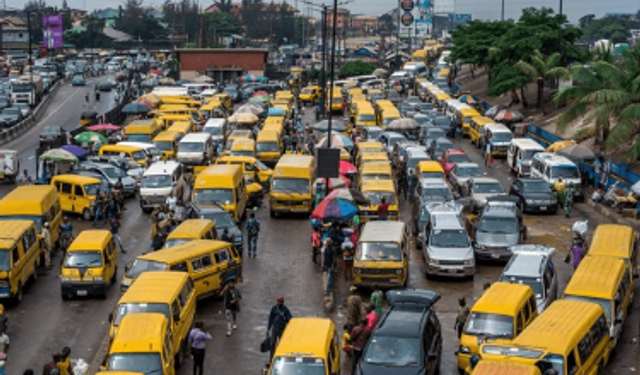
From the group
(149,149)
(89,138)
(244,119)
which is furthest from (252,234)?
(244,119)

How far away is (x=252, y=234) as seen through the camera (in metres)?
32.2

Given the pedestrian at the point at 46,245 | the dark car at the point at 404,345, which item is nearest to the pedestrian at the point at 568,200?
the dark car at the point at 404,345

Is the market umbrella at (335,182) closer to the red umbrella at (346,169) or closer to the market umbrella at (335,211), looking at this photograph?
the red umbrella at (346,169)

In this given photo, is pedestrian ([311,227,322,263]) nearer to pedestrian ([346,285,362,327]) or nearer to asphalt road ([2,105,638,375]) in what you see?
asphalt road ([2,105,638,375])

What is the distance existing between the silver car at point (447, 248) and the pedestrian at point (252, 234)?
5314mm

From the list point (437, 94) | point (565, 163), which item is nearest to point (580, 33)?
point (437, 94)

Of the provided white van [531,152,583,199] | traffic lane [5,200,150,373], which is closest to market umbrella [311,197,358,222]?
traffic lane [5,200,150,373]

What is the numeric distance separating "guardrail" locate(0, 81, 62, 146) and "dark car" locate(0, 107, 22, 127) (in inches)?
25.3

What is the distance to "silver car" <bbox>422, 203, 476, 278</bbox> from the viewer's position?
28.8 m

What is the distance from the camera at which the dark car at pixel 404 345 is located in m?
18.9

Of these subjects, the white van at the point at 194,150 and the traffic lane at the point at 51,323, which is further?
the white van at the point at 194,150

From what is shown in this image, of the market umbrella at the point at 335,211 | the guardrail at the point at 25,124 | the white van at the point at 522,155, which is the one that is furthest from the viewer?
the guardrail at the point at 25,124

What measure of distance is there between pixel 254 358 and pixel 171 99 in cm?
5499

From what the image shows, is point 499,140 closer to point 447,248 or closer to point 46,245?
point 447,248
